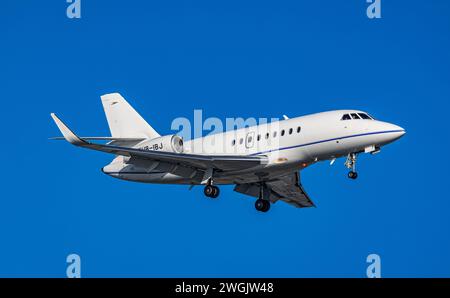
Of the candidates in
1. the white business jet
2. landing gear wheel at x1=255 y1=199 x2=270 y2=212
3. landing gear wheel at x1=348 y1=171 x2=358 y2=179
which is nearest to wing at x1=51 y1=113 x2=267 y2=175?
the white business jet

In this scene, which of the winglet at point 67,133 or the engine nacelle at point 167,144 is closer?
the winglet at point 67,133

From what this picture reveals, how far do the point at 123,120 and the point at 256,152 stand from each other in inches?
317

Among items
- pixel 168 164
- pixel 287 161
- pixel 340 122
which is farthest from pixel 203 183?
pixel 340 122

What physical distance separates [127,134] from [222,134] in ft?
18.3

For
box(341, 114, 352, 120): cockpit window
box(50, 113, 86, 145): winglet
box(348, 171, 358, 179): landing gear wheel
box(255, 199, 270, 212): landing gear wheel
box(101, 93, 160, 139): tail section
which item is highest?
box(101, 93, 160, 139): tail section

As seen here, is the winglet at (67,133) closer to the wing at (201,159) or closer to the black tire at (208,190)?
the wing at (201,159)

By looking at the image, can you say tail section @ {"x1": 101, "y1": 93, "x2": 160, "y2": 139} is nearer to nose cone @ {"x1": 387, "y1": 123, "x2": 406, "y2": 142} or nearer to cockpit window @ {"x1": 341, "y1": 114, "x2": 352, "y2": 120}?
cockpit window @ {"x1": 341, "y1": 114, "x2": 352, "y2": 120}

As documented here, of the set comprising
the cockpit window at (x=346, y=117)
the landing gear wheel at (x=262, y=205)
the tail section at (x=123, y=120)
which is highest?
the tail section at (x=123, y=120)

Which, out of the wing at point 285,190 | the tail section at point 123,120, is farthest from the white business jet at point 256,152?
the tail section at point 123,120

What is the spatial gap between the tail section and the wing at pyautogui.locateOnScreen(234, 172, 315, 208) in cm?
457

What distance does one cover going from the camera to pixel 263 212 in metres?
35.7

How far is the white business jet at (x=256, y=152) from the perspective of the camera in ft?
102

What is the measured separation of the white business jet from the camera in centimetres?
3117

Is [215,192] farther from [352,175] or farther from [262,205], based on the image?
[352,175]
